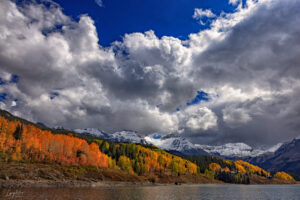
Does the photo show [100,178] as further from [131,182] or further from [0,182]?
[0,182]

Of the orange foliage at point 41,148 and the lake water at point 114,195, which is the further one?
the orange foliage at point 41,148

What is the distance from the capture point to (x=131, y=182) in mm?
174000

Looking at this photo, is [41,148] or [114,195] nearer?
[114,195]

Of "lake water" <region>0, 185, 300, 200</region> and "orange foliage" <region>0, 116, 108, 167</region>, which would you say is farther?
"orange foliage" <region>0, 116, 108, 167</region>

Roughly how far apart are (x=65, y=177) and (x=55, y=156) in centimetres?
3936

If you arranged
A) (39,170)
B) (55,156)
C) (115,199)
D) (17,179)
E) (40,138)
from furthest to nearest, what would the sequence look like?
(40,138), (55,156), (39,170), (17,179), (115,199)

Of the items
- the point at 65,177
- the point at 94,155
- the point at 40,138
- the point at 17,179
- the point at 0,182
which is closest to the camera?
the point at 0,182

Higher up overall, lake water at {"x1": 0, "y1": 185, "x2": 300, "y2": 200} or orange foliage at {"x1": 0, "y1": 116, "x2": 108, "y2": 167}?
orange foliage at {"x1": 0, "y1": 116, "x2": 108, "y2": 167}

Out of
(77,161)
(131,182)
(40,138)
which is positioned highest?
(40,138)

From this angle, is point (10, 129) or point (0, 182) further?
point (10, 129)

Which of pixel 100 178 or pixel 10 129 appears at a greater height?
pixel 10 129

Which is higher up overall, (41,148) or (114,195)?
(41,148)

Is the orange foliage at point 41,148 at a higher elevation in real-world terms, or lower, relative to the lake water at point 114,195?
higher

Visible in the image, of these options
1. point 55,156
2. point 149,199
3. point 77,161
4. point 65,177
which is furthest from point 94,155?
point 149,199
